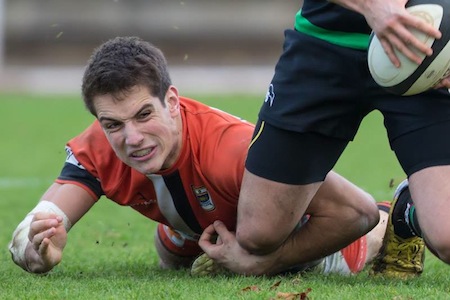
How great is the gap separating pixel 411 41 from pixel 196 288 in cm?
134

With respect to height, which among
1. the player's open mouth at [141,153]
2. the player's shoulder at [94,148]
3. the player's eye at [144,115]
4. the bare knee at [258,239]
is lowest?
the bare knee at [258,239]

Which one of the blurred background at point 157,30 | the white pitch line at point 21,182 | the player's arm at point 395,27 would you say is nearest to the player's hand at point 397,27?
the player's arm at point 395,27

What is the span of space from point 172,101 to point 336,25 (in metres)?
0.86

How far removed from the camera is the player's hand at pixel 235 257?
197 inches

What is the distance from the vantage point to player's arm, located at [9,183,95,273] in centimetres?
479

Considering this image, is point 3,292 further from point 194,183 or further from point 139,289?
point 194,183

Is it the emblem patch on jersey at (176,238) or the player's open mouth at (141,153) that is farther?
the emblem patch on jersey at (176,238)

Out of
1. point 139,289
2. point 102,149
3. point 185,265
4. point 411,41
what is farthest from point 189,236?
point 411,41

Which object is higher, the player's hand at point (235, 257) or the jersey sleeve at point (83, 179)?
the jersey sleeve at point (83, 179)

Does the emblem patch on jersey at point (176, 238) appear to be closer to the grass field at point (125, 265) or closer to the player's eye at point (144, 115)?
the grass field at point (125, 265)

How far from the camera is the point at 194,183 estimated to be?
5066 mm

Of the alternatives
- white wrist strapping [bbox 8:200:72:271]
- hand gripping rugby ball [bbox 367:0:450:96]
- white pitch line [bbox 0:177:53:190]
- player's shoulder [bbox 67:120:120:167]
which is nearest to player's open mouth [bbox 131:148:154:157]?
player's shoulder [bbox 67:120:120:167]

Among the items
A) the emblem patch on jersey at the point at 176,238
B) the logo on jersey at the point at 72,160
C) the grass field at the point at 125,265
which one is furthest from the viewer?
the emblem patch on jersey at the point at 176,238

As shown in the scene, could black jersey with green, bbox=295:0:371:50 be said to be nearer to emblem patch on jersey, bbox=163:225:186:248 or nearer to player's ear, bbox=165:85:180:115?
player's ear, bbox=165:85:180:115
